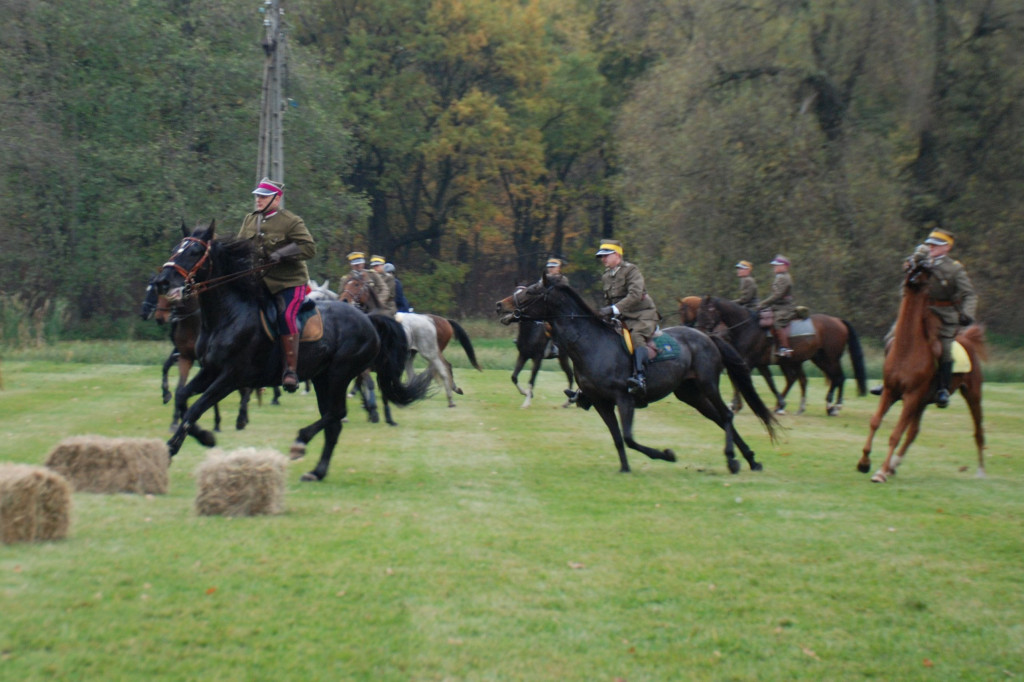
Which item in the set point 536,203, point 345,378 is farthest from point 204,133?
point 345,378

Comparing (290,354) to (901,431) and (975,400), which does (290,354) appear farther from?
(975,400)

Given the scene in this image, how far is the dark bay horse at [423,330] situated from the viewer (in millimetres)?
19953

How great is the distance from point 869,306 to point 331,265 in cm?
2415

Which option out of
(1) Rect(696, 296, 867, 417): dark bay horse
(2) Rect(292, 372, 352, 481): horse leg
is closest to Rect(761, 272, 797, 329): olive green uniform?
(1) Rect(696, 296, 867, 417): dark bay horse

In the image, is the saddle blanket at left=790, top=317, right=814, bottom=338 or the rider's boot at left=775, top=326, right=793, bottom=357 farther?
the saddle blanket at left=790, top=317, right=814, bottom=338

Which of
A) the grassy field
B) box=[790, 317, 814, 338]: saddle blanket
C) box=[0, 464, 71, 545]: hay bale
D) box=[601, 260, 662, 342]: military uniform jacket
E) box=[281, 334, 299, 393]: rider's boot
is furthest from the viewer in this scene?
box=[790, 317, 814, 338]: saddle blanket

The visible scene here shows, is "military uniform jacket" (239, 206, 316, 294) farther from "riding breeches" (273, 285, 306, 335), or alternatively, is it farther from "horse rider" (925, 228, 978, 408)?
"horse rider" (925, 228, 978, 408)

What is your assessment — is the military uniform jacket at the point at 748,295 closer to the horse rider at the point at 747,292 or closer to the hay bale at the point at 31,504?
the horse rider at the point at 747,292

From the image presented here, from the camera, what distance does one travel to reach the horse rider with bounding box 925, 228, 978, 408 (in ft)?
41.0

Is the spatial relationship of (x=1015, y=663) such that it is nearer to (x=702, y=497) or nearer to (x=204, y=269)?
(x=702, y=497)

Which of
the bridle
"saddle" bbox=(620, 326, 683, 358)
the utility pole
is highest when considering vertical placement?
the utility pole

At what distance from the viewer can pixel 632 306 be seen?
527 inches

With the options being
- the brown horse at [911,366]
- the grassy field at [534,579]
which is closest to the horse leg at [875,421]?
the brown horse at [911,366]

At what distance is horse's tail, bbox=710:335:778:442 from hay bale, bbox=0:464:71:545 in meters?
8.17
